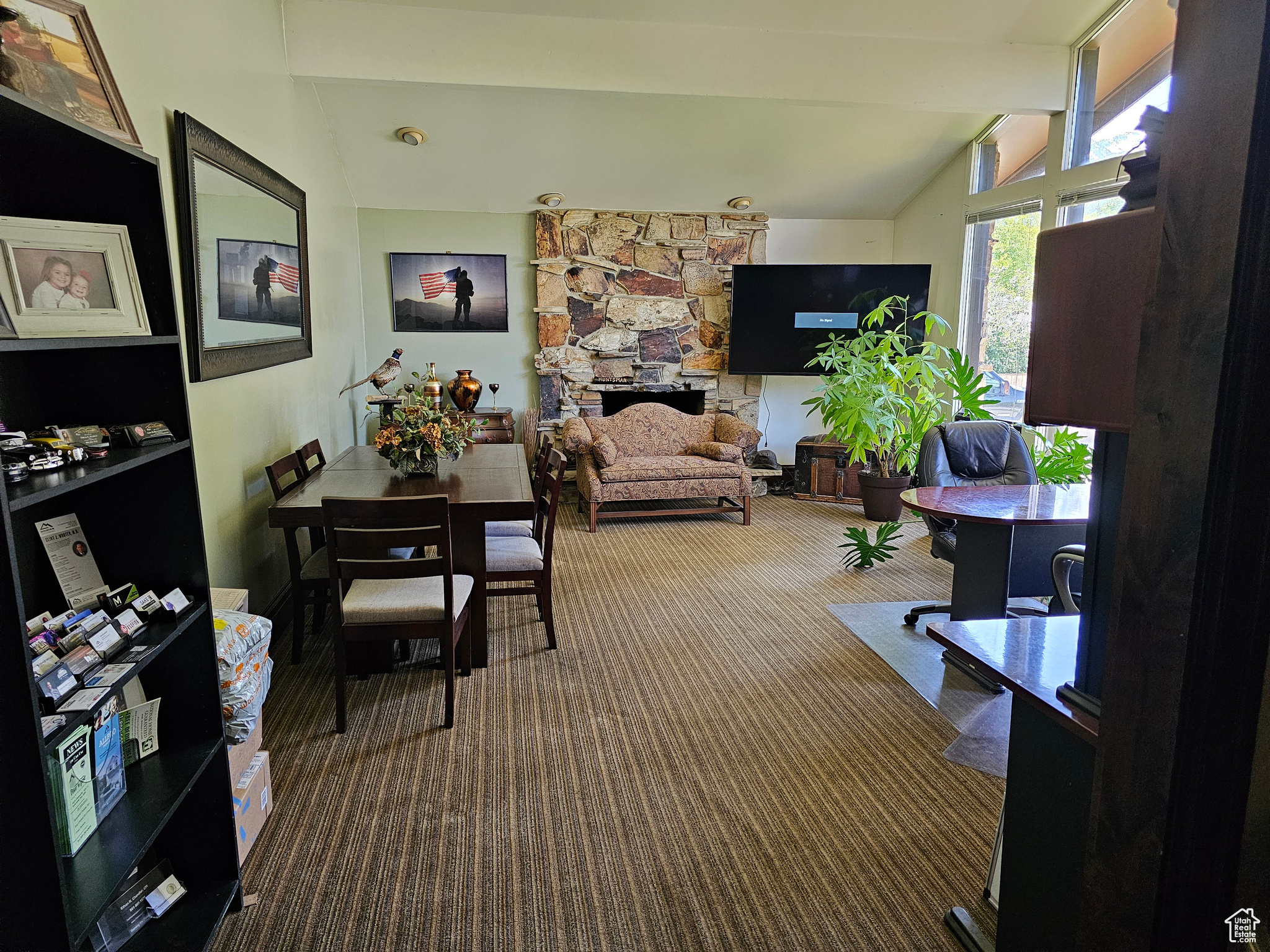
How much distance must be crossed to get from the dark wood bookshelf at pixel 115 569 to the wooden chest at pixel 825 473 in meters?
5.23

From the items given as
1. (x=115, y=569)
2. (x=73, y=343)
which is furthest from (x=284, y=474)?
(x=73, y=343)

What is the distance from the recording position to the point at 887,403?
17.5 feet

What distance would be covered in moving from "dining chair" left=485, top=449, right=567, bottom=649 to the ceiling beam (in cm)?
226

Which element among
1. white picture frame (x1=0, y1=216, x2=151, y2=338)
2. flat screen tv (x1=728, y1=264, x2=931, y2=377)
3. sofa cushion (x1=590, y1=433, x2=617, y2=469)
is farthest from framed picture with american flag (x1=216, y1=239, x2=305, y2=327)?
flat screen tv (x1=728, y1=264, x2=931, y2=377)

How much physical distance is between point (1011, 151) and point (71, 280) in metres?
5.77

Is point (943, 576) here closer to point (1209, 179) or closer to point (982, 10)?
point (982, 10)

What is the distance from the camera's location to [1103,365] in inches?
45.6

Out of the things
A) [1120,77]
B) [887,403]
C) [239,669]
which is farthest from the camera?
[887,403]

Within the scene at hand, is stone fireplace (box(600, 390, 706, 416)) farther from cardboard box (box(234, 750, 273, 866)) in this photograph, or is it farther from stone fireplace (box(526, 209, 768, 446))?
cardboard box (box(234, 750, 273, 866))

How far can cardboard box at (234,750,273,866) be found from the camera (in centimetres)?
198

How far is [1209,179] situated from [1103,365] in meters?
0.28

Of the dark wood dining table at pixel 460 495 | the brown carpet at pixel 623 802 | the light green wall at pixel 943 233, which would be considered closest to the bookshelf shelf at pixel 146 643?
the brown carpet at pixel 623 802

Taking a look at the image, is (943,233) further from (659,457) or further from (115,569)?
(115,569)

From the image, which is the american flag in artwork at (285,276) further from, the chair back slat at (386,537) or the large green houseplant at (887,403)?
the large green houseplant at (887,403)
